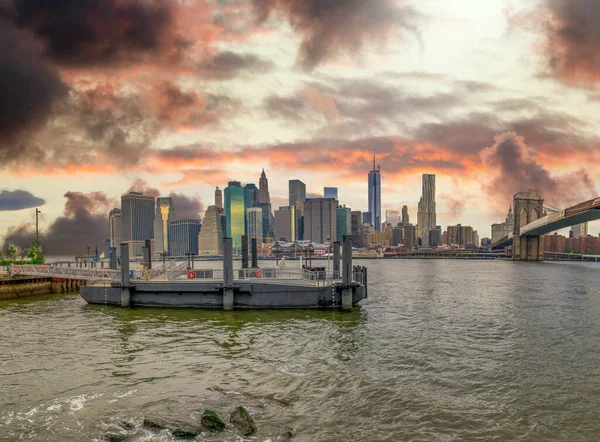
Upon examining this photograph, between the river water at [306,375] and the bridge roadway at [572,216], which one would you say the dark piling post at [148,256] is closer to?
the river water at [306,375]

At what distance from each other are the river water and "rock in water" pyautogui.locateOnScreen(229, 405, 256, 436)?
38 cm

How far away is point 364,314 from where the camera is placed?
3784 cm

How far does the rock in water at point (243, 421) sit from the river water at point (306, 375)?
1.24 feet

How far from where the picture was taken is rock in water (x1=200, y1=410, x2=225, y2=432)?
46.5 feet

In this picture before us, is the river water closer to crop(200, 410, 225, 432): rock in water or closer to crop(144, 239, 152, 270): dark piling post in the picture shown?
crop(200, 410, 225, 432): rock in water

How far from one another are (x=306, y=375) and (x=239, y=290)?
716 inches

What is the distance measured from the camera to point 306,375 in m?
20.2

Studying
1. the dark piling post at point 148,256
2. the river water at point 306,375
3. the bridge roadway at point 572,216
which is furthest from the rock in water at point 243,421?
the bridge roadway at point 572,216

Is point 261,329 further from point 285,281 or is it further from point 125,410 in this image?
point 125,410

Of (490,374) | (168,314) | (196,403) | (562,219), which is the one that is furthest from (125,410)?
(562,219)

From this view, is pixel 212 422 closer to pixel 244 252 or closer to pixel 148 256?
pixel 148 256

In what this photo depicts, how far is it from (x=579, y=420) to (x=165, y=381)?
17.7 metres

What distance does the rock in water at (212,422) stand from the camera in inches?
559

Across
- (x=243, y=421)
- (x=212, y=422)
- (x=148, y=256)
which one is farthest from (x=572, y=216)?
(x=212, y=422)
